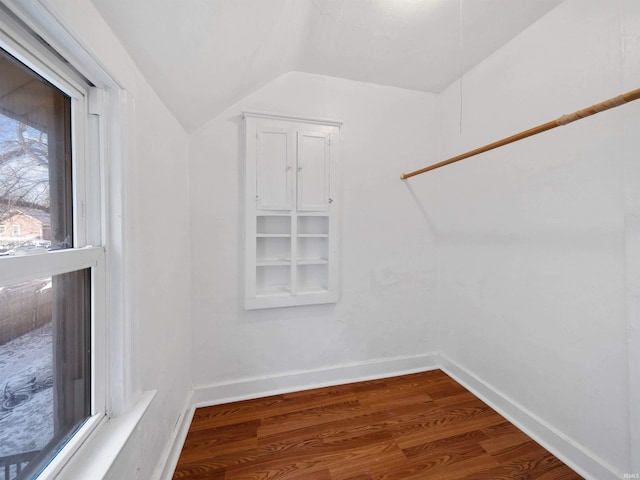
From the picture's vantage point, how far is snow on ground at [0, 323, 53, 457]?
50 cm

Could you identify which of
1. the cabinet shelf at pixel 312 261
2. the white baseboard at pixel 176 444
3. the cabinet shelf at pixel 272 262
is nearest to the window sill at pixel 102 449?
the white baseboard at pixel 176 444

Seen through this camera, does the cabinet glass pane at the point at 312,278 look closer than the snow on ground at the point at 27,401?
No

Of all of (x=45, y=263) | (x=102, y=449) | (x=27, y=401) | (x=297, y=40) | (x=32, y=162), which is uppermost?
(x=297, y=40)

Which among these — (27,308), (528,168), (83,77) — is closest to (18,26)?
(83,77)

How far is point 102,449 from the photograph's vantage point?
68 cm

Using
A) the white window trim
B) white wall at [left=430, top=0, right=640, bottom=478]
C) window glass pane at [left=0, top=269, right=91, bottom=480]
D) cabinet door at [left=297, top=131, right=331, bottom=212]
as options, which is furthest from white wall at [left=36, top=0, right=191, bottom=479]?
white wall at [left=430, top=0, right=640, bottom=478]

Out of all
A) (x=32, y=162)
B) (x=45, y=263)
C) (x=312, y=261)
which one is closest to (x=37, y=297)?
(x=45, y=263)

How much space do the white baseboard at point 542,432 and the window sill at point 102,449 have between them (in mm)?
1967

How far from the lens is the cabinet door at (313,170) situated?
1.68m

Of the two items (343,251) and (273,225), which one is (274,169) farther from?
(343,251)

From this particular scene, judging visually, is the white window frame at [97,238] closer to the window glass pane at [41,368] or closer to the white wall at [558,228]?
the window glass pane at [41,368]

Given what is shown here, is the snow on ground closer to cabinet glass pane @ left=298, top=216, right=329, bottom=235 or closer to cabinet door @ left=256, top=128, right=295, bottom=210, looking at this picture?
cabinet door @ left=256, top=128, right=295, bottom=210

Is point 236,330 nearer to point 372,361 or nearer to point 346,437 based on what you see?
point 346,437

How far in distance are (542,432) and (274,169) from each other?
224 cm
